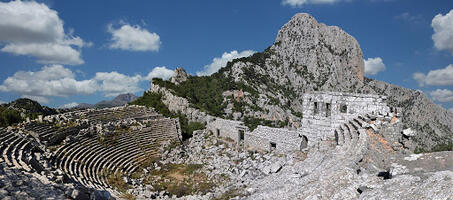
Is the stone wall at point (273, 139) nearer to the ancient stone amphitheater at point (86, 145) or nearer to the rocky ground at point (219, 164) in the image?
the rocky ground at point (219, 164)

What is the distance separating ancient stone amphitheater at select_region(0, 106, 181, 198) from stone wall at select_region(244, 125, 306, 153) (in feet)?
26.0

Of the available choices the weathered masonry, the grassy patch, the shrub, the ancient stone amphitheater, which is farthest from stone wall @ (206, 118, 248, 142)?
the shrub

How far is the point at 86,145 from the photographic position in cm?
1806

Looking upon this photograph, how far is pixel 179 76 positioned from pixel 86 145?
30263 millimetres

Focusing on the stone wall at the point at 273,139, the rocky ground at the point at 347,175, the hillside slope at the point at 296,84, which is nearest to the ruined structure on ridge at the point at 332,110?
the rocky ground at the point at 347,175

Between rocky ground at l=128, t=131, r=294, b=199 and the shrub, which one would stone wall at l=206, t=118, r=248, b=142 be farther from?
the shrub

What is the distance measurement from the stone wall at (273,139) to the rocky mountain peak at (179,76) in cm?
2742

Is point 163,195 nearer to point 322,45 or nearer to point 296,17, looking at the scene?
point 322,45

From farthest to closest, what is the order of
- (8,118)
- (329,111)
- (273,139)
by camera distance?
(8,118) → (273,139) → (329,111)

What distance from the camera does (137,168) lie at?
17953 millimetres

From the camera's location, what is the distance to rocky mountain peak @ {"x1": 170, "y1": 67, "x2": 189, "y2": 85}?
149 ft

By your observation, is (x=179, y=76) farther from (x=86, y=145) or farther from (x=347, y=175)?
(x=347, y=175)

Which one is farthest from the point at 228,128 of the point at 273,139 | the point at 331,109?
the point at 331,109

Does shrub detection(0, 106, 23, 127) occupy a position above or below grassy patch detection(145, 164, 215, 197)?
above
